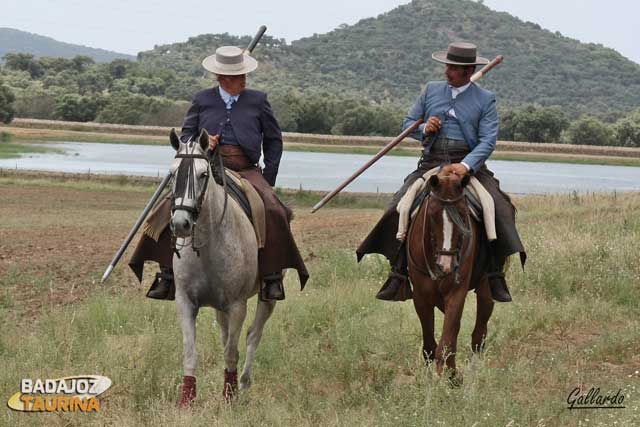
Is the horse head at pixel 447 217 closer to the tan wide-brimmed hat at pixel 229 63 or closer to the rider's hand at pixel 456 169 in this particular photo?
the rider's hand at pixel 456 169

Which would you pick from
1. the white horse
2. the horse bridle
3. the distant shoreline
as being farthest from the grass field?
the distant shoreline

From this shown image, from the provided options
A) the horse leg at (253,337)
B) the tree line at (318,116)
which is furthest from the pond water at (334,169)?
the horse leg at (253,337)

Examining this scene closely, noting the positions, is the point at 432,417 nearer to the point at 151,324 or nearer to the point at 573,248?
the point at 151,324

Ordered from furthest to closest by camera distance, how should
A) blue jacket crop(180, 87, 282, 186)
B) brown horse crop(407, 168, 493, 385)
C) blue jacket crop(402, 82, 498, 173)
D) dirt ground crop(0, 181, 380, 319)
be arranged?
dirt ground crop(0, 181, 380, 319), blue jacket crop(402, 82, 498, 173), blue jacket crop(180, 87, 282, 186), brown horse crop(407, 168, 493, 385)

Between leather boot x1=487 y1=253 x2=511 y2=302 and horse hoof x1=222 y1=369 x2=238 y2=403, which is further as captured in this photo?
leather boot x1=487 y1=253 x2=511 y2=302

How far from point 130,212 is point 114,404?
22325 mm

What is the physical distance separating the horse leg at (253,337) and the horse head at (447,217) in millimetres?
1700

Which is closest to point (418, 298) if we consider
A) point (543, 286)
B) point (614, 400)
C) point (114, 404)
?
point (614, 400)

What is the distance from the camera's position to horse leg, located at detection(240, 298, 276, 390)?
9.12 meters

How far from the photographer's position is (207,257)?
324 inches

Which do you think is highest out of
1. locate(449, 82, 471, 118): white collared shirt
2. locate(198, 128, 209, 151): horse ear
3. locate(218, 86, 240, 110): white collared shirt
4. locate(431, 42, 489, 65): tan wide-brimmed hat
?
locate(431, 42, 489, 65): tan wide-brimmed hat

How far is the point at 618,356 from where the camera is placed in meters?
10.0

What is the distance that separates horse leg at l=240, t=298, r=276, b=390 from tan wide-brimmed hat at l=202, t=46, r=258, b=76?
1989 mm

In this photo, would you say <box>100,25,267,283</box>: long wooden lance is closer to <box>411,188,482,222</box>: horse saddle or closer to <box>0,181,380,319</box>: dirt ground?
<box>411,188,482,222</box>: horse saddle
